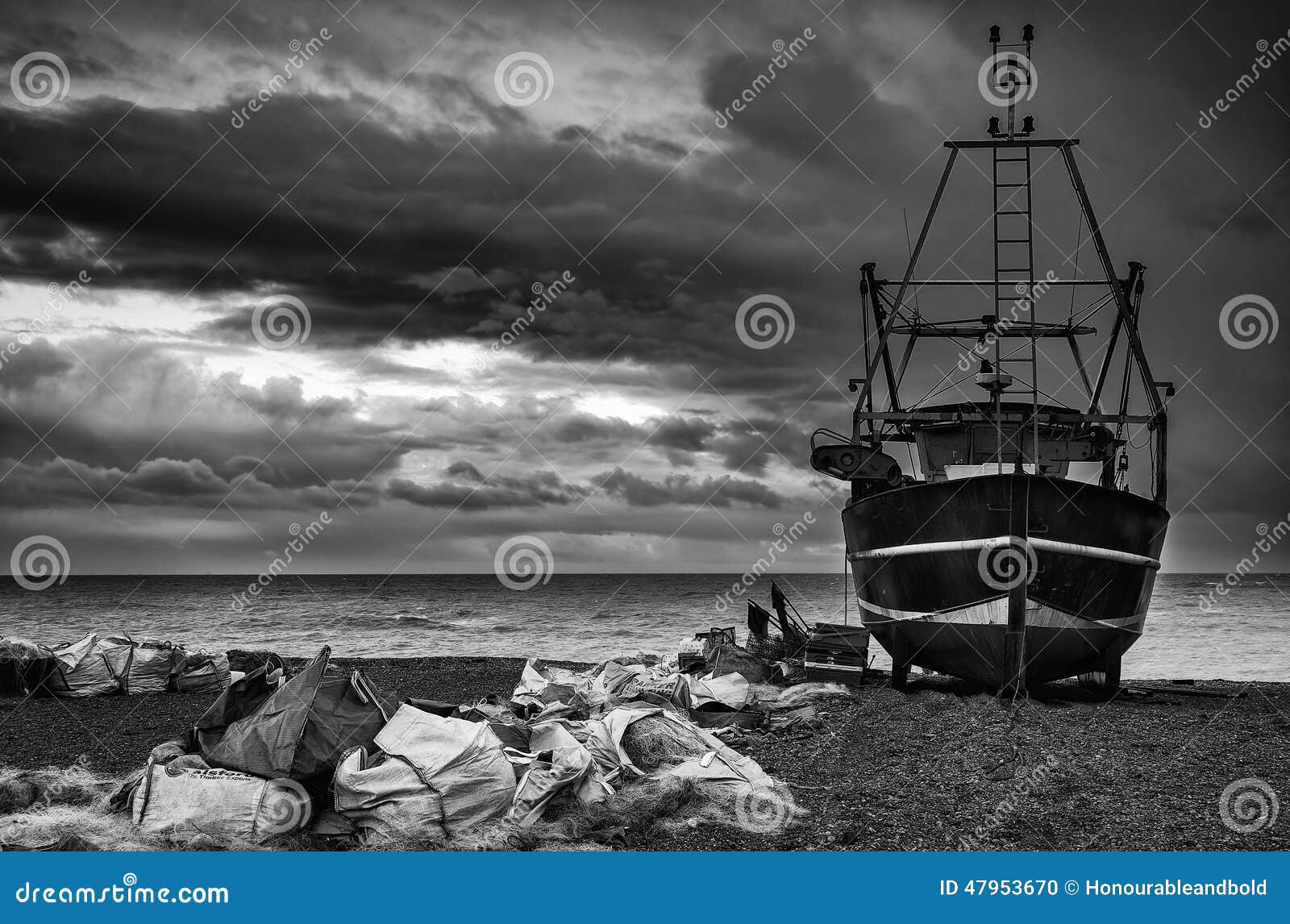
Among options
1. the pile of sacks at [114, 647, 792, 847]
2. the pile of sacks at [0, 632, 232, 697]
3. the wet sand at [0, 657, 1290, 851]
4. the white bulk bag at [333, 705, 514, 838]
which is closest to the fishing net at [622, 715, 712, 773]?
the pile of sacks at [114, 647, 792, 847]

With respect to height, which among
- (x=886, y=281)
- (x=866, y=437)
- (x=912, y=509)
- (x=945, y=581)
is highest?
(x=886, y=281)

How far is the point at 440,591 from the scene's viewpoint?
83.1 metres

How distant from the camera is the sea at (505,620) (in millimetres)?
29125

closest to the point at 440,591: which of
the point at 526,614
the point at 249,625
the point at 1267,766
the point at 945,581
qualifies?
the point at 526,614

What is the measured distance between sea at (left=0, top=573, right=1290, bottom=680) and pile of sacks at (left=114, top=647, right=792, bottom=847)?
8500mm

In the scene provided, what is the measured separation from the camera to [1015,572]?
525 inches

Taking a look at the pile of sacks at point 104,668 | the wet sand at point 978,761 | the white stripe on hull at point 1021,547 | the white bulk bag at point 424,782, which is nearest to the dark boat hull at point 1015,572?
the white stripe on hull at point 1021,547

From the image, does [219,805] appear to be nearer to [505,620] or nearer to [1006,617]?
[1006,617]

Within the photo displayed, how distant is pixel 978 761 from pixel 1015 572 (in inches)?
194

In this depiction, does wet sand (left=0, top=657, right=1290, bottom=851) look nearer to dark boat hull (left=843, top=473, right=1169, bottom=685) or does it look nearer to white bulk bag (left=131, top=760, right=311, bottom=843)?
dark boat hull (left=843, top=473, right=1169, bottom=685)

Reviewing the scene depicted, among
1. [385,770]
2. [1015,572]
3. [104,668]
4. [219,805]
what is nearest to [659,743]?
[385,770]

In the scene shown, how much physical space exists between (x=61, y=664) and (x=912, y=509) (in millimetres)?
13073

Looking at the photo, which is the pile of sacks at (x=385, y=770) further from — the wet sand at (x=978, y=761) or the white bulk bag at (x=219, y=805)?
the wet sand at (x=978, y=761)

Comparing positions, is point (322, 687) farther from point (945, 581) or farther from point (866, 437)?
point (866, 437)
